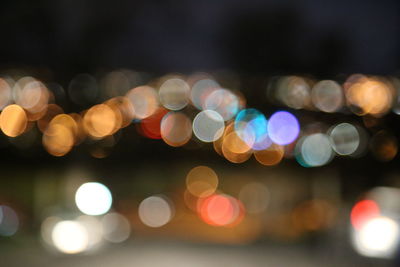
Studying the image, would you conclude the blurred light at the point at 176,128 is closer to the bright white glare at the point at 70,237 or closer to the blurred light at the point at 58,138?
the blurred light at the point at 58,138

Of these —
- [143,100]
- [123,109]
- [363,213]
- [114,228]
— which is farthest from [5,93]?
[363,213]

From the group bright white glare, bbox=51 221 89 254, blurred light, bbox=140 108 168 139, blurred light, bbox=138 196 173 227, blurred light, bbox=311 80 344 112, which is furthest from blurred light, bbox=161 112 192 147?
bright white glare, bbox=51 221 89 254

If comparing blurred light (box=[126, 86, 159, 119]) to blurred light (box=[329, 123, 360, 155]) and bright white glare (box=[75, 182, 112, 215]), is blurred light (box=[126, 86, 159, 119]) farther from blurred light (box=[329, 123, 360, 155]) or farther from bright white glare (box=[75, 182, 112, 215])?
blurred light (box=[329, 123, 360, 155])

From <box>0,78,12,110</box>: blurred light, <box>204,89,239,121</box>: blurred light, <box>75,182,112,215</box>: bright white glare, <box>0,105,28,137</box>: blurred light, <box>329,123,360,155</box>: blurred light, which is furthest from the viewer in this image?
<box>204,89,239,121</box>: blurred light

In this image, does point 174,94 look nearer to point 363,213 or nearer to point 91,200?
point 91,200

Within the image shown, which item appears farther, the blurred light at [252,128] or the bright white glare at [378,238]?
the blurred light at [252,128]

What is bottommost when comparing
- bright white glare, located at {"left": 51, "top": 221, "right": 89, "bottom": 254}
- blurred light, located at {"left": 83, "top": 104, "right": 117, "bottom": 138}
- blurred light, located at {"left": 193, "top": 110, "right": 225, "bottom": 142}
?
bright white glare, located at {"left": 51, "top": 221, "right": 89, "bottom": 254}

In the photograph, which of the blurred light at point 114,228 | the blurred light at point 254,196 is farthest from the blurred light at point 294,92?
the blurred light at point 254,196
